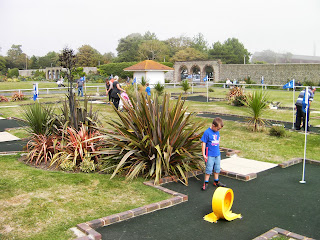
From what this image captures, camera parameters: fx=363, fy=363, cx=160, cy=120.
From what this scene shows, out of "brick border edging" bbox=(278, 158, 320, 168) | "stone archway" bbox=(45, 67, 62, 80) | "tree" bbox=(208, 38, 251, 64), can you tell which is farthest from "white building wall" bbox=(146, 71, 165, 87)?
"tree" bbox=(208, 38, 251, 64)

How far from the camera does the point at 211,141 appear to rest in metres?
6.39

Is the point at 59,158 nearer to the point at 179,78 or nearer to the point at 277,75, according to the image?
the point at 277,75

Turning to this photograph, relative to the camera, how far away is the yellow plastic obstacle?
505cm


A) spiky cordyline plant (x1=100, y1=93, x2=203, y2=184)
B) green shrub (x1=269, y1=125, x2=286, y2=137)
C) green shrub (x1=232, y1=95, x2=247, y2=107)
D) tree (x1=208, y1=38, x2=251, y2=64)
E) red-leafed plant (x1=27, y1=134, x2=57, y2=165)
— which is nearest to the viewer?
spiky cordyline plant (x1=100, y1=93, x2=203, y2=184)

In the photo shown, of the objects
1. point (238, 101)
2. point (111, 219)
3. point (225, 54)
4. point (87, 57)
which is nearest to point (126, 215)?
point (111, 219)

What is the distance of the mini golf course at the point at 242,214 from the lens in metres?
4.77

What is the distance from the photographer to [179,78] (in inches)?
2237

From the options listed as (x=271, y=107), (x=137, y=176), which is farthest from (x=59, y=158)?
(x=271, y=107)

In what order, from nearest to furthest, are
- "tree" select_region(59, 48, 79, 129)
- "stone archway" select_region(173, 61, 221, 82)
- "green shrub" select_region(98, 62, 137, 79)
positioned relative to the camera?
"tree" select_region(59, 48, 79, 129), "stone archway" select_region(173, 61, 221, 82), "green shrub" select_region(98, 62, 137, 79)

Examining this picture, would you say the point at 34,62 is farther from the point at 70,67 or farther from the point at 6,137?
the point at 70,67

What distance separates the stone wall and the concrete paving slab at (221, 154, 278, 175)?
116ft

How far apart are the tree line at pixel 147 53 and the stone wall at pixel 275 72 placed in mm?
18768

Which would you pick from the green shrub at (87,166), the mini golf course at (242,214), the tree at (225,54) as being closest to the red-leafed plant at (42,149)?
the green shrub at (87,166)

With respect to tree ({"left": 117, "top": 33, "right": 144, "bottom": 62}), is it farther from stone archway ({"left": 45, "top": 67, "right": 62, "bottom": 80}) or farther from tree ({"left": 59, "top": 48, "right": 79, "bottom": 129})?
tree ({"left": 59, "top": 48, "right": 79, "bottom": 129})
